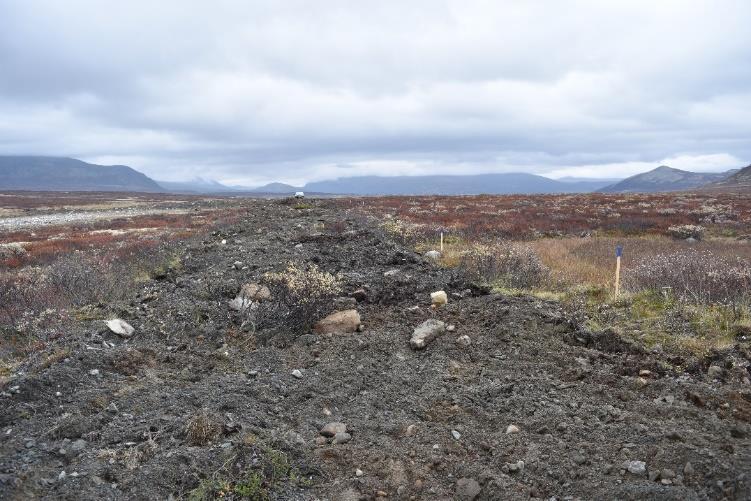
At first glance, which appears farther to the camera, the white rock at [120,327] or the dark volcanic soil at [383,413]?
the white rock at [120,327]

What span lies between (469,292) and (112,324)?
614 cm

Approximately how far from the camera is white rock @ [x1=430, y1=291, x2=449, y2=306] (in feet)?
30.2

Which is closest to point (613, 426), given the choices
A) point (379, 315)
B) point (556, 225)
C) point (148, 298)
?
point (379, 315)

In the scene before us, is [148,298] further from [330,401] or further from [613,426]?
[613,426]

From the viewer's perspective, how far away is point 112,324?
769 centimetres

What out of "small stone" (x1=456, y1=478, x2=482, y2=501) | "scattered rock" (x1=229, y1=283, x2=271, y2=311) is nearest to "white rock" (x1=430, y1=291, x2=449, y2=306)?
"scattered rock" (x1=229, y1=283, x2=271, y2=311)

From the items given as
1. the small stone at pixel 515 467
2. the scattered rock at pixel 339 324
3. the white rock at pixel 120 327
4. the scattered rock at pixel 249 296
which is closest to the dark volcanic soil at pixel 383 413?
the small stone at pixel 515 467

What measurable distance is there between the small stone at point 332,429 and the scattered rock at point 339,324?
2796 mm

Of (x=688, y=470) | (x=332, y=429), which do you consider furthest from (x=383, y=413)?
(x=688, y=470)

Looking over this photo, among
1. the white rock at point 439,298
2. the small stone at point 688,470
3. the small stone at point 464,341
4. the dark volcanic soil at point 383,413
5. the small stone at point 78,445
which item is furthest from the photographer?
the white rock at point 439,298

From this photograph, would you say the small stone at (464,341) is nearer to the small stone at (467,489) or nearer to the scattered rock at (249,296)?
the small stone at (467,489)

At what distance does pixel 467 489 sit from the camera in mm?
4191

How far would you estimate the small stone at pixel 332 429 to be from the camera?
503 cm

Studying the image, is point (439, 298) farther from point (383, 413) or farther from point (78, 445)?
point (78, 445)
